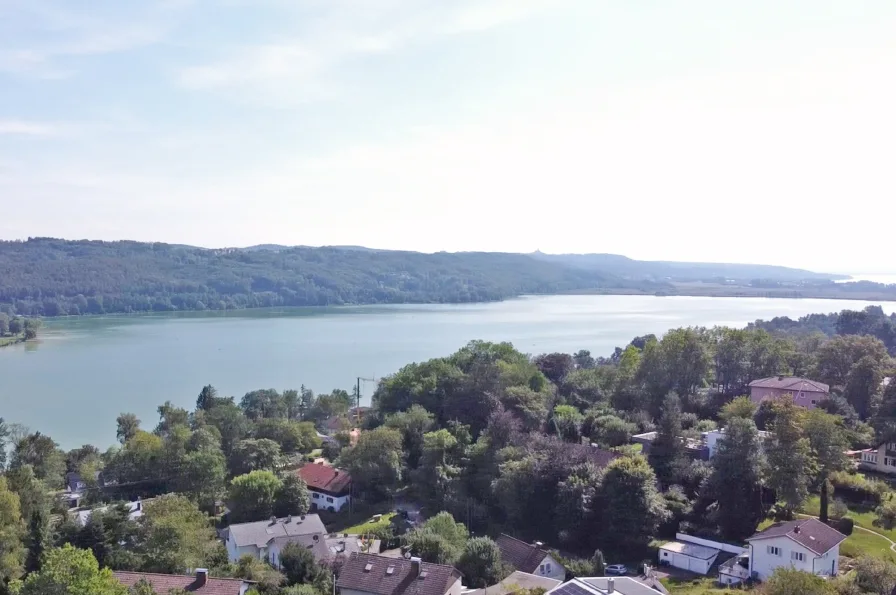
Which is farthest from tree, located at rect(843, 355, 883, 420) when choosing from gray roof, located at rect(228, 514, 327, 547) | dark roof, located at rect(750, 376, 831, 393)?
gray roof, located at rect(228, 514, 327, 547)

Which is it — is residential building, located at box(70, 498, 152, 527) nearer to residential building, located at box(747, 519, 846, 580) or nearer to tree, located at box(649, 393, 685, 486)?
tree, located at box(649, 393, 685, 486)

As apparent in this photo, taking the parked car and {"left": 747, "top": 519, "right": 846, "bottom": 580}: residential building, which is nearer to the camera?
{"left": 747, "top": 519, "right": 846, "bottom": 580}: residential building

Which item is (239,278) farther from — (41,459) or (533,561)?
(533,561)

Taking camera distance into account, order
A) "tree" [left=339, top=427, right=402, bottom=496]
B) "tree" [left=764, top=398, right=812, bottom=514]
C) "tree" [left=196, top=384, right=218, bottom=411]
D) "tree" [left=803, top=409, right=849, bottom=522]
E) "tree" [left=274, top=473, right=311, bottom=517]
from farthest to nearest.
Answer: "tree" [left=196, top=384, right=218, bottom=411], "tree" [left=339, top=427, right=402, bottom=496], "tree" [left=274, top=473, right=311, bottom=517], "tree" [left=803, top=409, right=849, bottom=522], "tree" [left=764, top=398, right=812, bottom=514]

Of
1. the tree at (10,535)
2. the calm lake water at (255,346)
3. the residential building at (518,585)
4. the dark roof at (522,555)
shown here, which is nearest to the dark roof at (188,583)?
the tree at (10,535)

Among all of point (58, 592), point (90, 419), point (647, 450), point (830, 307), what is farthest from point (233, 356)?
point (830, 307)

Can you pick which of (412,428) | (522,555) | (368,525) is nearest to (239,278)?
(412,428)

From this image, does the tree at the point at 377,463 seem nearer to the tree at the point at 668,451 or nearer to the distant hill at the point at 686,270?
the tree at the point at 668,451
